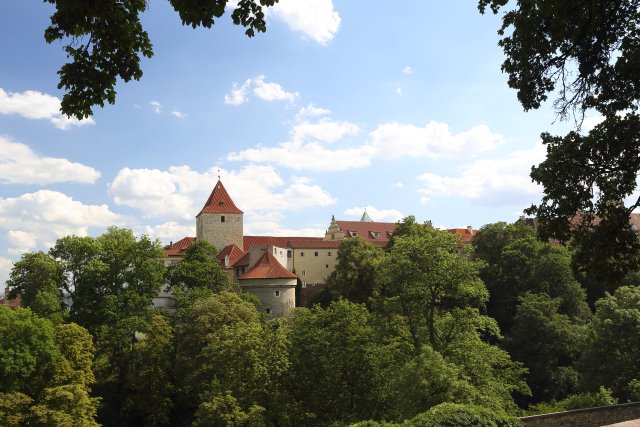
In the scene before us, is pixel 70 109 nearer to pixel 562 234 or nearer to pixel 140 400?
pixel 562 234

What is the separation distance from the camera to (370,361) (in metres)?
22.6

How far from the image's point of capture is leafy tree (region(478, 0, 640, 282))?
833cm

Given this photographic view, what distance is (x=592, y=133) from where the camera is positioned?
8820 mm

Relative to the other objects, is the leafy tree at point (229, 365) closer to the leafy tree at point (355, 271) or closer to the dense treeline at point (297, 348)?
the dense treeline at point (297, 348)

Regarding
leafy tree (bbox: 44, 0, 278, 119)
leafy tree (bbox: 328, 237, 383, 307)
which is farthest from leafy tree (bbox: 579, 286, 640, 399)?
leafy tree (bbox: 44, 0, 278, 119)

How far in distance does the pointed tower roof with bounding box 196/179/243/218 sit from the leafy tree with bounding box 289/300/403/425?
31006 mm

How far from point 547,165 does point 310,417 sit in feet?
55.8

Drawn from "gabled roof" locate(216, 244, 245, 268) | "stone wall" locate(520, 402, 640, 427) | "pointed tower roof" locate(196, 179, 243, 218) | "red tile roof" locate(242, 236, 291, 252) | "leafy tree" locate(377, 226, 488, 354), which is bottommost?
"stone wall" locate(520, 402, 640, 427)

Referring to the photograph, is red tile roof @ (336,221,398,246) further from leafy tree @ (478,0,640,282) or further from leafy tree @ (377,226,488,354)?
leafy tree @ (478,0,640,282)

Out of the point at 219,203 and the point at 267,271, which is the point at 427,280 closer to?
the point at 267,271

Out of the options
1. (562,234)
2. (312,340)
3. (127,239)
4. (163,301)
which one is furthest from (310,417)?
(163,301)

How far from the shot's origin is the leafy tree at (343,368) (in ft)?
74.0

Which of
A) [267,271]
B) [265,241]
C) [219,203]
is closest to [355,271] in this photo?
[267,271]

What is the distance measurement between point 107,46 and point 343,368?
19.4 metres
